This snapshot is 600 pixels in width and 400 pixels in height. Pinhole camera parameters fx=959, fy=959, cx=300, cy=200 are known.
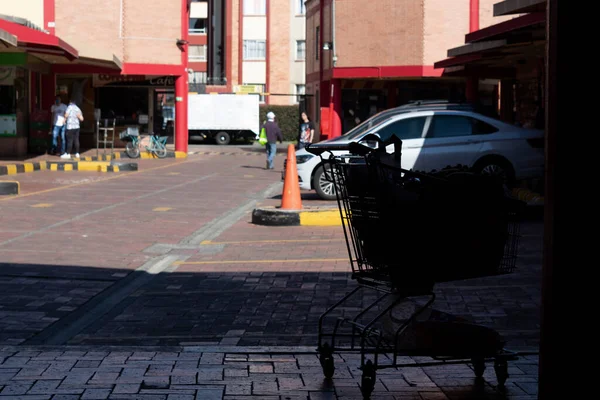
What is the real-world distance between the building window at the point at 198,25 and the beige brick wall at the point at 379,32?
1298 inches

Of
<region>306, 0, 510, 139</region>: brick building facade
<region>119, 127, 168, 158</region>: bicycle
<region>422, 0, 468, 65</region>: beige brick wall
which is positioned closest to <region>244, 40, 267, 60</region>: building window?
<region>306, 0, 510, 139</region>: brick building facade

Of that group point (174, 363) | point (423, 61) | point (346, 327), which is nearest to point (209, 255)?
point (346, 327)

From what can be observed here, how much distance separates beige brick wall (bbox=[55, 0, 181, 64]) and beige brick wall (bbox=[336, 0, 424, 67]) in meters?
6.72

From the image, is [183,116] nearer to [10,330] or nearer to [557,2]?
[10,330]

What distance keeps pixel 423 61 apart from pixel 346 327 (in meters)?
30.8

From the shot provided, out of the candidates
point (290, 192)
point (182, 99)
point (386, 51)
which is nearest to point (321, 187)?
point (290, 192)

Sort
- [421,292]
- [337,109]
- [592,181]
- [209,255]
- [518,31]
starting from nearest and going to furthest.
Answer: [592,181]
[421,292]
[209,255]
[518,31]
[337,109]

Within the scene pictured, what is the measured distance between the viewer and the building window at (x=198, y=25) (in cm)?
7061

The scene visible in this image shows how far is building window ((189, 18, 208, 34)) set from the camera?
7061cm

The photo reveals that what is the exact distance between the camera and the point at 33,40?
25219mm

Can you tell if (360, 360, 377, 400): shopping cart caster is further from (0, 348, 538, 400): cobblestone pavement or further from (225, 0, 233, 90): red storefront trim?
(225, 0, 233, 90): red storefront trim

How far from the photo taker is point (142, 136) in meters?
41.8

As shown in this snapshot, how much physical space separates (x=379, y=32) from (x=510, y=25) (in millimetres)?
20123

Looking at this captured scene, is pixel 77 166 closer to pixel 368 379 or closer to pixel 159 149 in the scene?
pixel 159 149
